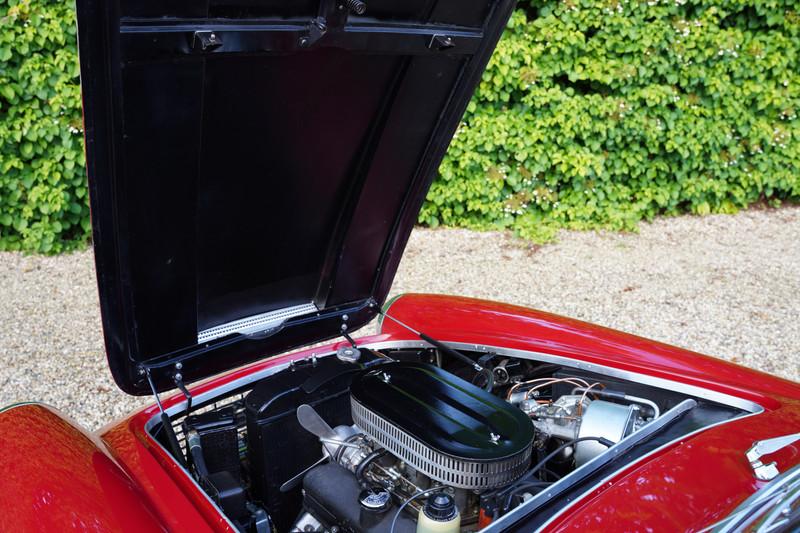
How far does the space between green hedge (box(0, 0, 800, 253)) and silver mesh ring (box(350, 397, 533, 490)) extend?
15.1 feet

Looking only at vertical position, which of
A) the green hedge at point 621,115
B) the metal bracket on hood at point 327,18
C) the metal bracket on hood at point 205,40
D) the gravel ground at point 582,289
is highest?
the metal bracket on hood at point 327,18

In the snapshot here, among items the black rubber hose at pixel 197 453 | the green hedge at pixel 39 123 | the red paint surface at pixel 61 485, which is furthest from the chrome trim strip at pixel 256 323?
the green hedge at pixel 39 123

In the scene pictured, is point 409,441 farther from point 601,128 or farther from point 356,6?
point 601,128

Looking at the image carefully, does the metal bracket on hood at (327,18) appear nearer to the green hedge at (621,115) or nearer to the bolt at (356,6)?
the bolt at (356,6)

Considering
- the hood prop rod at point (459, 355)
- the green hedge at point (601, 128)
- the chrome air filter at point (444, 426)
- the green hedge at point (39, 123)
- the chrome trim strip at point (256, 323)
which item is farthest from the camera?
the green hedge at point (601, 128)

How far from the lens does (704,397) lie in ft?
Result: 6.56

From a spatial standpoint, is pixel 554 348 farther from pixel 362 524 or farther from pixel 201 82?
pixel 201 82

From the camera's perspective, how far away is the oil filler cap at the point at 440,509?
4.91 ft

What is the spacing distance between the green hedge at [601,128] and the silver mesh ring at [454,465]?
4.60 metres

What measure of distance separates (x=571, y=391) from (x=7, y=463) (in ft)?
5.13

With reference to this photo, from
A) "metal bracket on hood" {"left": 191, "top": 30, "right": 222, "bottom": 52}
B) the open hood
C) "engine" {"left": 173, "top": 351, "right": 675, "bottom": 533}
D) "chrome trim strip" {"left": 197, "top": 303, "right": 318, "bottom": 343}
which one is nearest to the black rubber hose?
"engine" {"left": 173, "top": 351, "right": 675, "bottom": 533}

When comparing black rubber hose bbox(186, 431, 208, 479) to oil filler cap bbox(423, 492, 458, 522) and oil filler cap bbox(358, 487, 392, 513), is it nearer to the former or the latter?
oil filler cap bbox(358, 487, 392, 513)

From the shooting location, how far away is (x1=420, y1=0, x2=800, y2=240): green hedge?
19.6 feet

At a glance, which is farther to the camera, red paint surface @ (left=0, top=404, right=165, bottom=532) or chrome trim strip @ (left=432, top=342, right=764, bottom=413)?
chrome trim strip @ (left=432, top=342, right=764, bottom=413)
